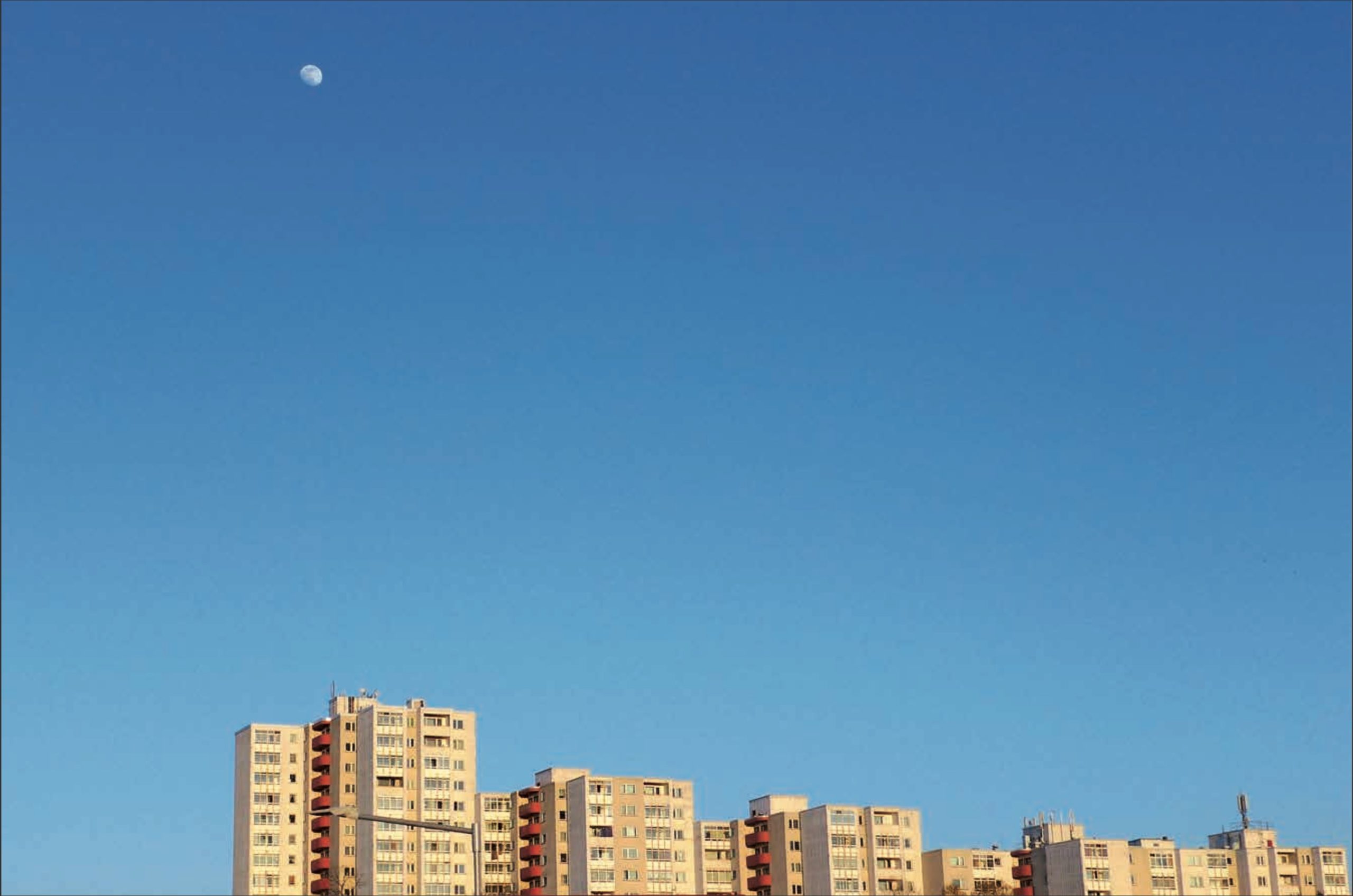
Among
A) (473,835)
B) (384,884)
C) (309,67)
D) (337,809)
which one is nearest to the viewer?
(337,809)

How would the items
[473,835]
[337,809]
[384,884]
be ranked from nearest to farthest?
[337,809] < [473,835] < [384,884]

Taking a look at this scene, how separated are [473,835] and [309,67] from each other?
270 feet

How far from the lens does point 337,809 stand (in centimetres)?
5009

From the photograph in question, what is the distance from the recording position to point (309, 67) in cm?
12725

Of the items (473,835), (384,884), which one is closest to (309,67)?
(473,835)

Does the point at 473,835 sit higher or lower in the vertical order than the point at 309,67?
lower

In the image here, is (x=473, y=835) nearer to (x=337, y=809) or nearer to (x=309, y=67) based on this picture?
(x=337, y=809)

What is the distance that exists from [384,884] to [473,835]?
149676 millimetres

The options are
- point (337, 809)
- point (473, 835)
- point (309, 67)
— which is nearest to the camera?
point (337, 809)

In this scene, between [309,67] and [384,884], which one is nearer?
[309,67]

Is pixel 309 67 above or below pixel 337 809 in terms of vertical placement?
above

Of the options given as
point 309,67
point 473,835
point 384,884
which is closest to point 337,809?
point 473,835

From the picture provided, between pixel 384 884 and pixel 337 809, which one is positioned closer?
pixel 337 809

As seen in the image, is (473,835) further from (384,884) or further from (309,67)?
(384,884)
